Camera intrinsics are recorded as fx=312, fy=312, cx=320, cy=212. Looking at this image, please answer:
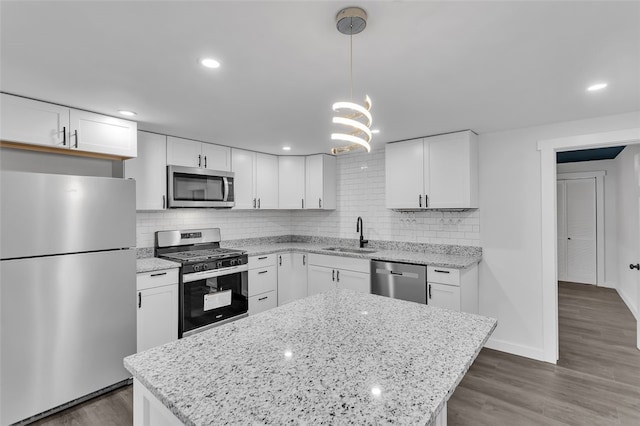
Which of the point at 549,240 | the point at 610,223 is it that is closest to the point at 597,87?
the point at 549,240

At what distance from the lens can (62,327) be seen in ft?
7.66

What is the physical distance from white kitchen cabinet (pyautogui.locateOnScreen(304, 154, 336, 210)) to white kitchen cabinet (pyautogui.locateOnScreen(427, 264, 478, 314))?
6.29ft

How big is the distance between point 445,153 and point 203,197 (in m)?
2.82

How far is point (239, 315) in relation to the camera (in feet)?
12.4

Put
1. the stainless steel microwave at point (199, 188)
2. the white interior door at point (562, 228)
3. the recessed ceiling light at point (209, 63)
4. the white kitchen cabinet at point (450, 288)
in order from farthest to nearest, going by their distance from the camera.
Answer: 1. the white interior door at point (562, 228)
2. the stainless steel microwave at point (199, 188)
3. the white kitchen cabinet at point (450, 288)
4. the recessed ceiling light at point (209, 63)

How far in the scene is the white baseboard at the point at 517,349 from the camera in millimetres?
3158

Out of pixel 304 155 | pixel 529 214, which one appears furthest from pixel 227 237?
pixel 529 214

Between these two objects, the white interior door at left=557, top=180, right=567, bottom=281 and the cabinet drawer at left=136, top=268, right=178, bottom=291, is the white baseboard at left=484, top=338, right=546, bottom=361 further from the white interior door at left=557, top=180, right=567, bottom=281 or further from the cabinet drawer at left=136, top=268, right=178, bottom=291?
the white interior door at left=557, top=180, right=567, bottom=281

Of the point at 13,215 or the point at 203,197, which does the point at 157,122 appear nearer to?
the point at 203,197

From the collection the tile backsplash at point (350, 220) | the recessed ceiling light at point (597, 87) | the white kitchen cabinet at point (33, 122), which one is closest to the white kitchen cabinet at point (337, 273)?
the tile backsplash at point (350, 220)

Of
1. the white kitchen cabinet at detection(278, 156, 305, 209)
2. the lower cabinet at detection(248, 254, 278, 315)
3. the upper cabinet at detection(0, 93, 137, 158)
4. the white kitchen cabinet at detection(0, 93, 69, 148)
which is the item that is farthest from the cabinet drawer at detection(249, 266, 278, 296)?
the white kitchen cabinet at detection(0, 93, 69, 148)

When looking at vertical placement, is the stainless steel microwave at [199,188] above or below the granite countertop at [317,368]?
above

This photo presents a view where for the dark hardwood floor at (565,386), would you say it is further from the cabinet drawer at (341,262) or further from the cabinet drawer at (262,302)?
the cabinet drawer at (262,302)

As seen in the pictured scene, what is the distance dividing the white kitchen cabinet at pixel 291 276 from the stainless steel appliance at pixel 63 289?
1957 millimetres
